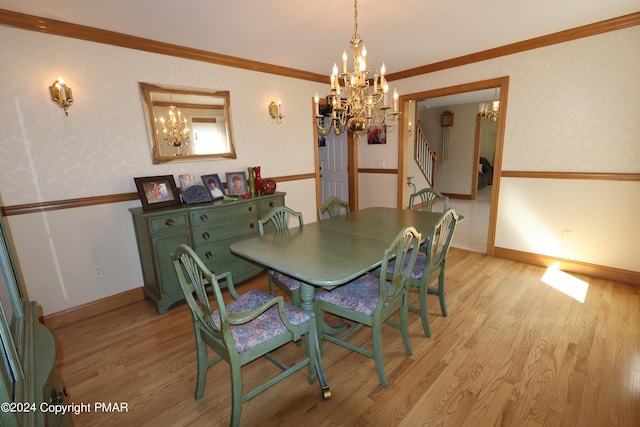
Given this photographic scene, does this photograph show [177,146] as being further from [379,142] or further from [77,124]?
[379,142]

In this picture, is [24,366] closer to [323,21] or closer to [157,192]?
[157,192]

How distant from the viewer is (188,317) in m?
2.65

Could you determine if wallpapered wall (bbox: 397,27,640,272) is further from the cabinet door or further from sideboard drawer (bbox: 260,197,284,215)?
the cabinet door

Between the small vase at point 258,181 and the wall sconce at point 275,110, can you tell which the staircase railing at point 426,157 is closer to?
the wall sconce at point 275,110

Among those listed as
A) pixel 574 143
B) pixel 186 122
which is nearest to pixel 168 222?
pixel 186 122

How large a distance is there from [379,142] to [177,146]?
3049 millimetres

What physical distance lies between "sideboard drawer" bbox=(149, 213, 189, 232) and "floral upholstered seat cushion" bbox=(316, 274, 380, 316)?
1528 mm

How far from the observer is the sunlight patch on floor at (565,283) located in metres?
2.84

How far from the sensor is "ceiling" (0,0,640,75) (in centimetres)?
223

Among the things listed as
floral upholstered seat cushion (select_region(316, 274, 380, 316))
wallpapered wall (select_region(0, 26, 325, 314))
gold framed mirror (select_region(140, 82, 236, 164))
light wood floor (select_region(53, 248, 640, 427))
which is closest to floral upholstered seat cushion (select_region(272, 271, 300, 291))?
floral upholstered seat cushion (select_region(316, 274, 380, 316))

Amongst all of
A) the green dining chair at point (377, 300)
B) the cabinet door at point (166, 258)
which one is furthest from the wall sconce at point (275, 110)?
the green dining chair at point (377, 300)

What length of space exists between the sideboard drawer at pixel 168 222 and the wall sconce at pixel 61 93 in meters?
1.15

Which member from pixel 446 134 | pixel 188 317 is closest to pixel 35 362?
pixel 188 317

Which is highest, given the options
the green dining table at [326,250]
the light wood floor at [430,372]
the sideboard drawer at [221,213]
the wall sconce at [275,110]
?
the wall sconce at [275,110]
